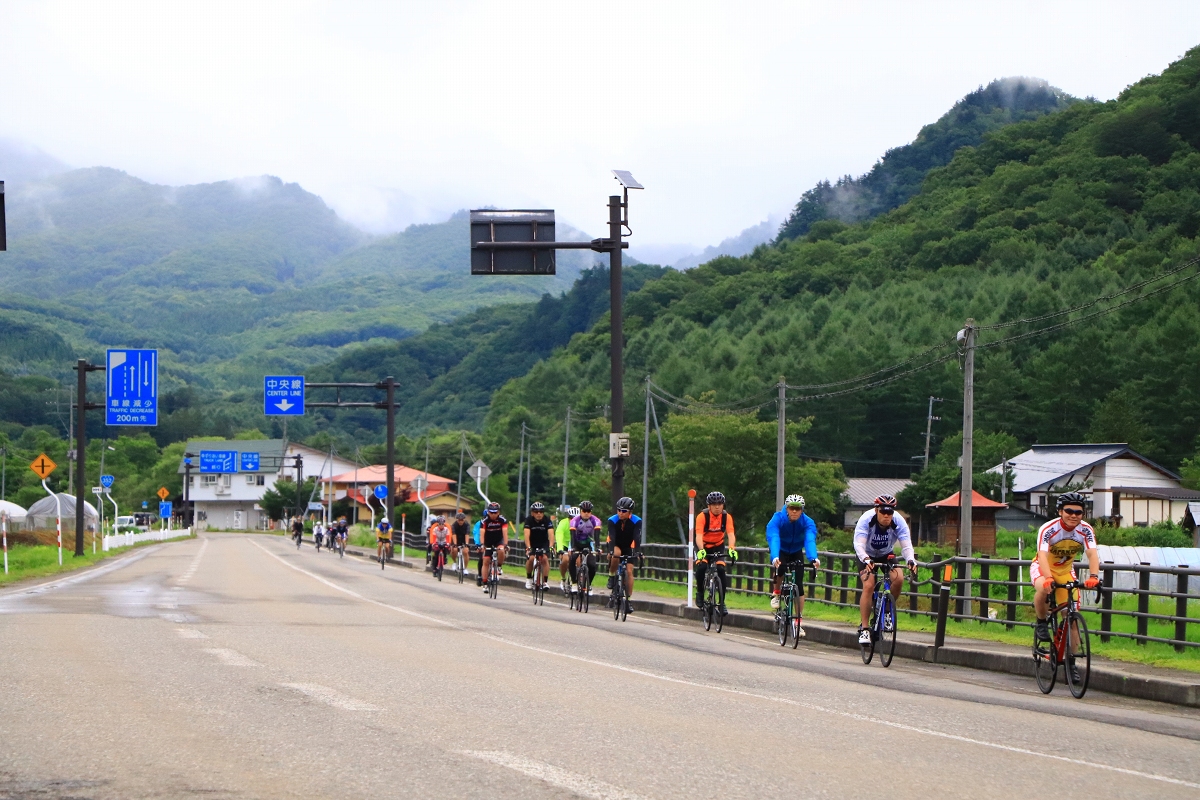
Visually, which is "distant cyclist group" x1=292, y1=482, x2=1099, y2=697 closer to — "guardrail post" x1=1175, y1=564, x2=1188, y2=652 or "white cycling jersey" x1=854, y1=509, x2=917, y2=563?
"white cycling jersey" x1=854, y1=509, x2=917, y2=563

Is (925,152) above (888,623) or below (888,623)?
above

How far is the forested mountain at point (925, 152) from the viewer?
476ft

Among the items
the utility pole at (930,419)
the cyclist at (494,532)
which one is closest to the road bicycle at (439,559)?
the cyclist at (494,532)

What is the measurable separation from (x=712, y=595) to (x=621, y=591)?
2.69 metres

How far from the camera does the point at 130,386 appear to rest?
43.4 meters

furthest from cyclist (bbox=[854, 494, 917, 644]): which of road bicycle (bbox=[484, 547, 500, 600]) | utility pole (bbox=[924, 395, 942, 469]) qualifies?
utility pole (bbox=[924, 395, 942, 469])

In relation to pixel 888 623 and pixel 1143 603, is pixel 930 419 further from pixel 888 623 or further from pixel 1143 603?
pixel 888 623

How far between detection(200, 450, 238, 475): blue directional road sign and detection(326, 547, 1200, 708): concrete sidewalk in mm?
93820

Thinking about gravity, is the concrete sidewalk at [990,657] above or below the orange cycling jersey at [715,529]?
below

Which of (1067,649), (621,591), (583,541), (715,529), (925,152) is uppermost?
(925,152)

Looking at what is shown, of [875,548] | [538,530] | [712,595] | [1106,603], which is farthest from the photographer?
[538,530]

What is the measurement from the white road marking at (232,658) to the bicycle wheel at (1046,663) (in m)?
7.20

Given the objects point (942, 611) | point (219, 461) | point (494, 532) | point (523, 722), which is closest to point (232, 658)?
point (523, 722)

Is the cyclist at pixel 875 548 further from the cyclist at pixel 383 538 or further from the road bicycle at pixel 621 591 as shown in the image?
the cyclist at pixel 383 538
